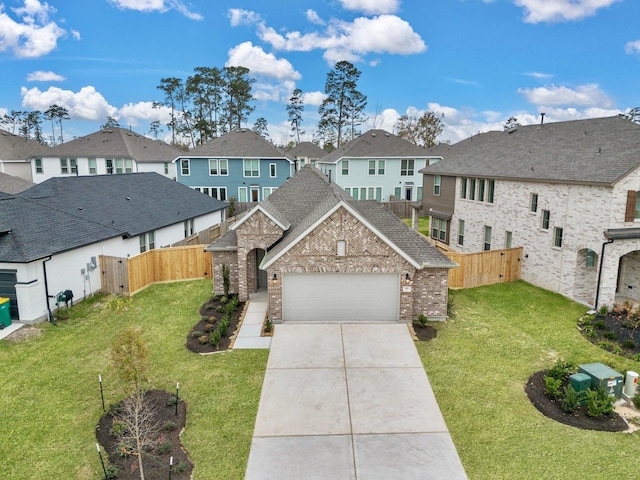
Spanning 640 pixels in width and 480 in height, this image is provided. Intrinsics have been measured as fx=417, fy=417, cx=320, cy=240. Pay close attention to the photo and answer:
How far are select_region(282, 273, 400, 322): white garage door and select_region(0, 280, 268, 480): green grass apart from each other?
2.82 metres

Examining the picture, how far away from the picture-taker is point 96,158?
44.9 m

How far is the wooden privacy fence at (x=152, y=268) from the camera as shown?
19281mm

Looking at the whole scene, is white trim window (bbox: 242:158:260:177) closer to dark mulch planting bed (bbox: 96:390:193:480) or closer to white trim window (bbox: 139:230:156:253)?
white trim window (bbox: 139:230:156:253)

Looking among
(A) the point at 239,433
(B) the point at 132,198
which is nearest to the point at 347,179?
(B) the point at 132,198

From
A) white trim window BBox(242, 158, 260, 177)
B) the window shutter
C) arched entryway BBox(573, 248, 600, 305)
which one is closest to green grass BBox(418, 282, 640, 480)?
arched entryway BBox(573, 248, 600, 305)

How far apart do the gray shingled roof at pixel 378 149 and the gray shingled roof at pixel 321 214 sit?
61.6ft

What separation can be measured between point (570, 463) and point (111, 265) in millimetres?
18593

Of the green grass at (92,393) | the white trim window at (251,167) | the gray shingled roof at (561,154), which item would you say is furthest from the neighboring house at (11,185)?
the gray shingled roof at (561,154)

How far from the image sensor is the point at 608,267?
1689cm

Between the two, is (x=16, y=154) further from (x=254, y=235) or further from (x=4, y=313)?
(x=254, y=235)

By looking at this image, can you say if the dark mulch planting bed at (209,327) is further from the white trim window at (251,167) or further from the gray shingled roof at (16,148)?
the gray shingled roof at (16,148)

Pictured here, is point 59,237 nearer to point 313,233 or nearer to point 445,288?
point 313,233

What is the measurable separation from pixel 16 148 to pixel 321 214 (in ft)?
168

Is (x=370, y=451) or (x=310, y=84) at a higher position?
(x=310, y=84)
